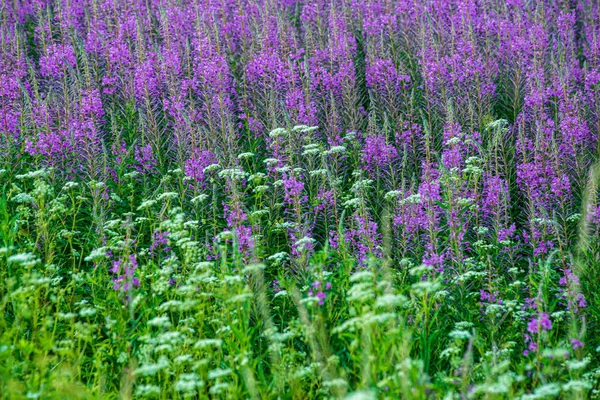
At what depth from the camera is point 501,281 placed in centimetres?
609

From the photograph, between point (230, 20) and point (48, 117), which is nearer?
point (48, 117)

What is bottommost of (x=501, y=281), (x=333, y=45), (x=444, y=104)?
(x=501, y=281)

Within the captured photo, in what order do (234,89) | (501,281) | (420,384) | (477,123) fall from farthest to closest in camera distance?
1. (234,89)
2. (477,123)
3. (501,281)
4. (420,384)

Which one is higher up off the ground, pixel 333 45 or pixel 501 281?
pixel 333 45

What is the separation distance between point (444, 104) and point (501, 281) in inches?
93.2

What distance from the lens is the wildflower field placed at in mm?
4746

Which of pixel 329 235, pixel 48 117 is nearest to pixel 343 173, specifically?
pixel 329 235

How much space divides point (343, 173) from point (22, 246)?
3058 mm

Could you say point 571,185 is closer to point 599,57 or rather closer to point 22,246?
point 599,57

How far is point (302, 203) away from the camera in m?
6.91

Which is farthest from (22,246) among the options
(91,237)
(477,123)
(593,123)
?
(593,123)

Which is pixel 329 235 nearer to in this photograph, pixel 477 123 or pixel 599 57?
pixel 477 123

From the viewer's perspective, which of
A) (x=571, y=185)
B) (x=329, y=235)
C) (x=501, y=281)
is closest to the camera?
(x=501, y=281)

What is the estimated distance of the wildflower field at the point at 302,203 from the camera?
4.75 m
